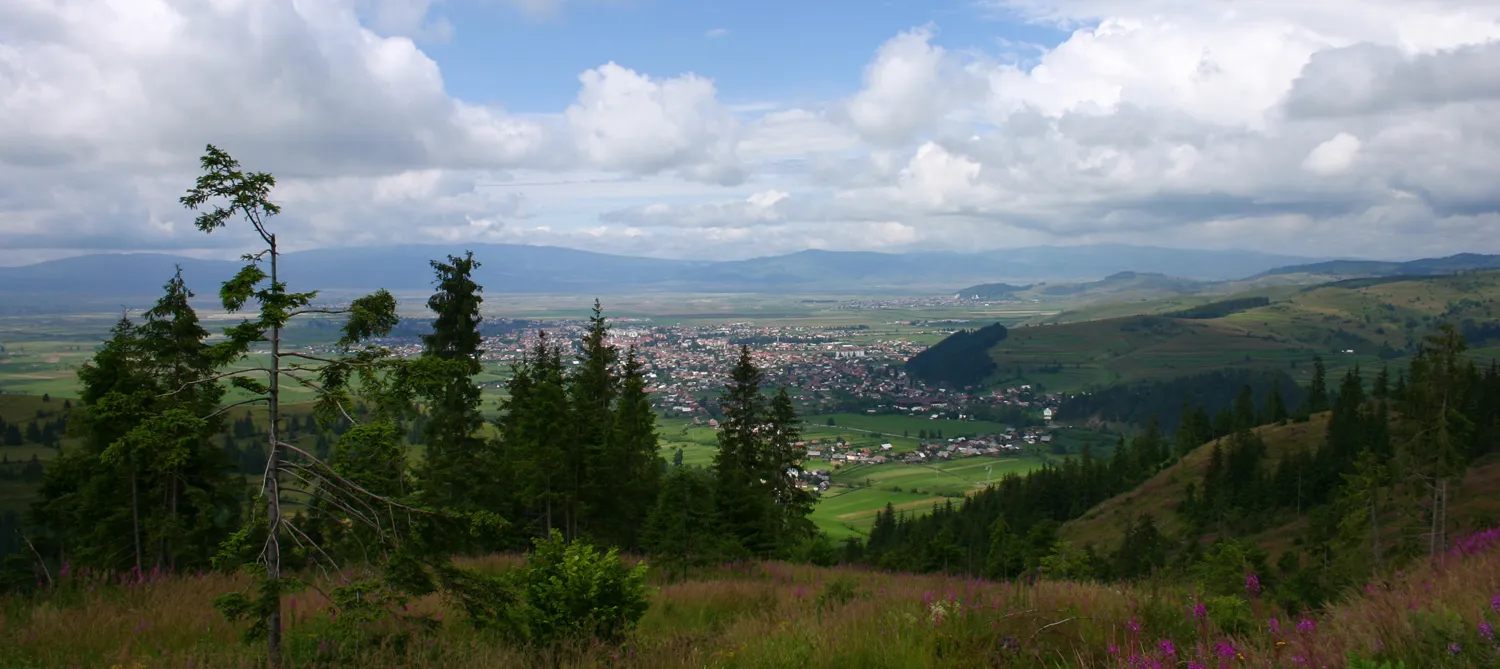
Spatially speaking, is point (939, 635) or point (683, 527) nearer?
point (939, 635)

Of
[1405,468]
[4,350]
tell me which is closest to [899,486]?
[1405,468]

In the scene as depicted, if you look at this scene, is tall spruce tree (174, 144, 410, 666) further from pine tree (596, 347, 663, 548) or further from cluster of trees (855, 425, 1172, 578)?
cluster of trees (855, 425, 1172, 578)

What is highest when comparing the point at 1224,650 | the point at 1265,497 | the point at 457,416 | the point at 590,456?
the point at 1224,650

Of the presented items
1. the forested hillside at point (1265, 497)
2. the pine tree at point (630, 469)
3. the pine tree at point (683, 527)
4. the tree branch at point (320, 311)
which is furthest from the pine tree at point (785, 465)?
the tree branch at point (320, 311)

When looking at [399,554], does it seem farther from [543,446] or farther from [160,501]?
[160,501]

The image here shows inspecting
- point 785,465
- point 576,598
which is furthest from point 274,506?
point 785,465

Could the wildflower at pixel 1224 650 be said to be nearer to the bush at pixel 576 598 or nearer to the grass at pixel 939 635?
the grass at pixel 939 635

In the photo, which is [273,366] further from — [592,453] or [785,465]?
[785,465]
